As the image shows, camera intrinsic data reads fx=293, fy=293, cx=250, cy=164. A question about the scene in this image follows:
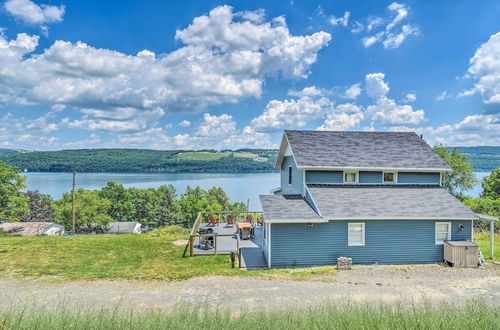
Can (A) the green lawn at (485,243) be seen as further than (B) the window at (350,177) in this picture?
No

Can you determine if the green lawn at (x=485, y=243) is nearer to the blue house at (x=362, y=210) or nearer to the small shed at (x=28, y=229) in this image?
the blue house at (x=362, y=210)

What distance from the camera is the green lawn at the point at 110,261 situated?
11.4 metres

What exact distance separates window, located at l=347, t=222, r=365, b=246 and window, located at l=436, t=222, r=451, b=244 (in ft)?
11.5

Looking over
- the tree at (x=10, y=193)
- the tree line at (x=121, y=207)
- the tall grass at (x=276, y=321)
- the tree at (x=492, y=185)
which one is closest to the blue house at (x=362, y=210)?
the tall grass at (x=276, y=321)

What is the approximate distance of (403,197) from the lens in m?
14.4

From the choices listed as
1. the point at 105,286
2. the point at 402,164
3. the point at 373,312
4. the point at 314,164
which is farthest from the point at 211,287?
the point at 402,164

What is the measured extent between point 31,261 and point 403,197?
17450 mm

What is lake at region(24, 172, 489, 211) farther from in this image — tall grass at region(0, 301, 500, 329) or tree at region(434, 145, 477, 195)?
tall grass at region(0, 301, 500, 329)

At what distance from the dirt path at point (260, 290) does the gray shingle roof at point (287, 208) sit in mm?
2595

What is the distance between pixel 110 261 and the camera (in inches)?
515

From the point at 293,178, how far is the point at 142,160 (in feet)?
508

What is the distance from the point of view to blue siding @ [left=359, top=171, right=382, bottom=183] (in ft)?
51.3

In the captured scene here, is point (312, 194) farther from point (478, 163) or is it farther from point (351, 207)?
point (478, 163)

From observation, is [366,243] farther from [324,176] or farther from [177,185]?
[177,185]
